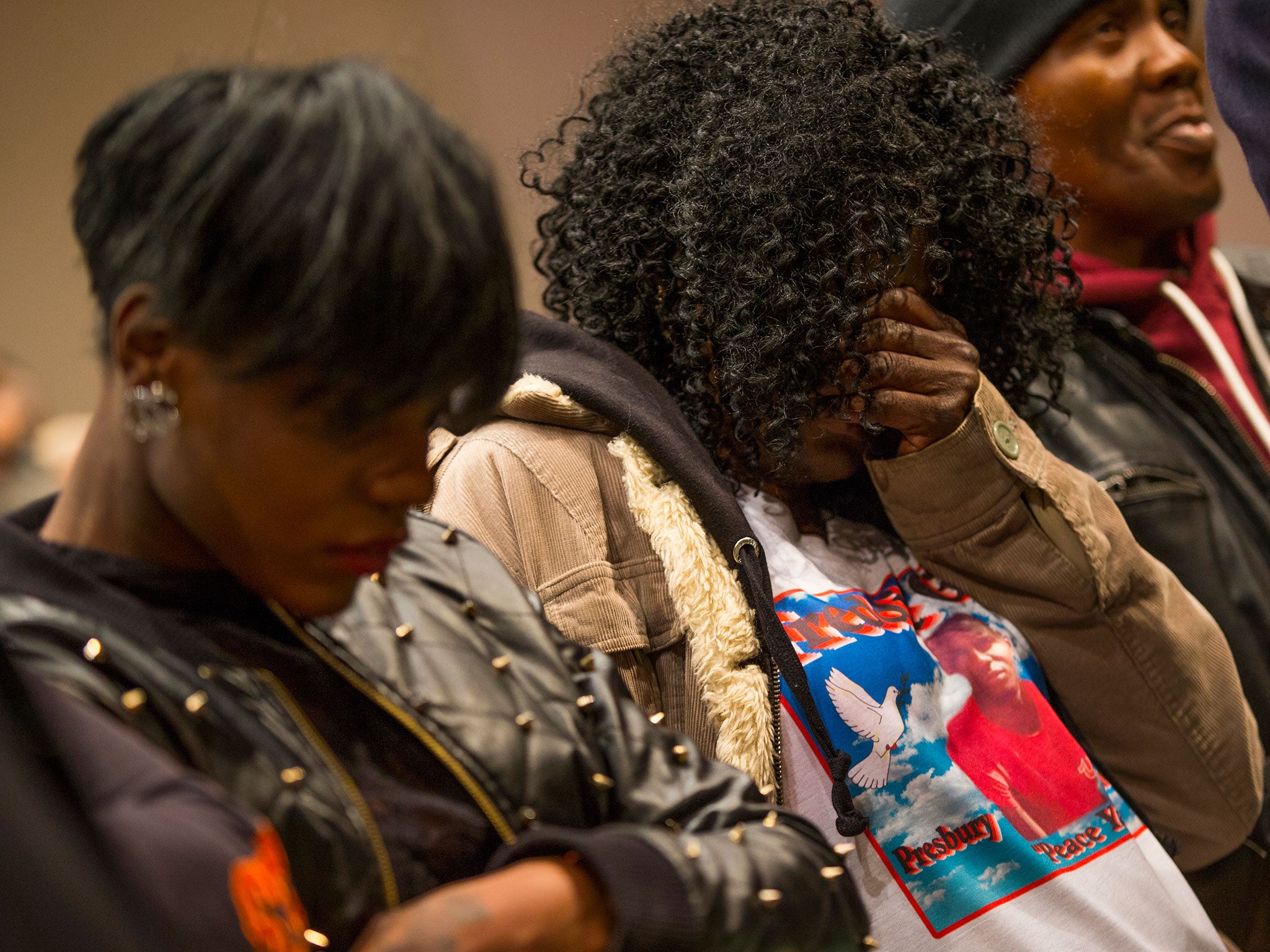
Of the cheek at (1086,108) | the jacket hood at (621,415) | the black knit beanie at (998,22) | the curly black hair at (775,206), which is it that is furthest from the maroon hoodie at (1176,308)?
the jacket hood at (621,415)

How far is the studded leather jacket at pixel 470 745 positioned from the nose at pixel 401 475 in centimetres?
14

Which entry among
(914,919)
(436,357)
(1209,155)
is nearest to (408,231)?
(436,357)

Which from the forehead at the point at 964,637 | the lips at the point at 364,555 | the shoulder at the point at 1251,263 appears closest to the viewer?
the lips at the point at 364,555

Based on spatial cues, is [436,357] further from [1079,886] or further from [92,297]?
[1079,886]

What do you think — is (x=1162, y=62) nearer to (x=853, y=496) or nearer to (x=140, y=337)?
(x=853, y=496)

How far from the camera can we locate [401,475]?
699 millimetres

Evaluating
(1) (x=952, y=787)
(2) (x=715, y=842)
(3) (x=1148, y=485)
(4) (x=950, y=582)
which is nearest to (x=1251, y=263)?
(3) (x=1148, y=485)

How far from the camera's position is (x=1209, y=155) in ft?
6.51

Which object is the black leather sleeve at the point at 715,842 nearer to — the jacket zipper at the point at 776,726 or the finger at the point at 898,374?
the jacket zipper at the point at 776,726

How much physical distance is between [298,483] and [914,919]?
86 cm

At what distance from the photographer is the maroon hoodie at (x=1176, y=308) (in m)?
1.96

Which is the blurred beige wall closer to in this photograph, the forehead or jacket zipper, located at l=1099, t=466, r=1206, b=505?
the forehead

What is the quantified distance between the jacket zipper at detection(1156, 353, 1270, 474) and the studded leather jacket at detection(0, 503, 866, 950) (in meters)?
1.36

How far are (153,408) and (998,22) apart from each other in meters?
1.68
